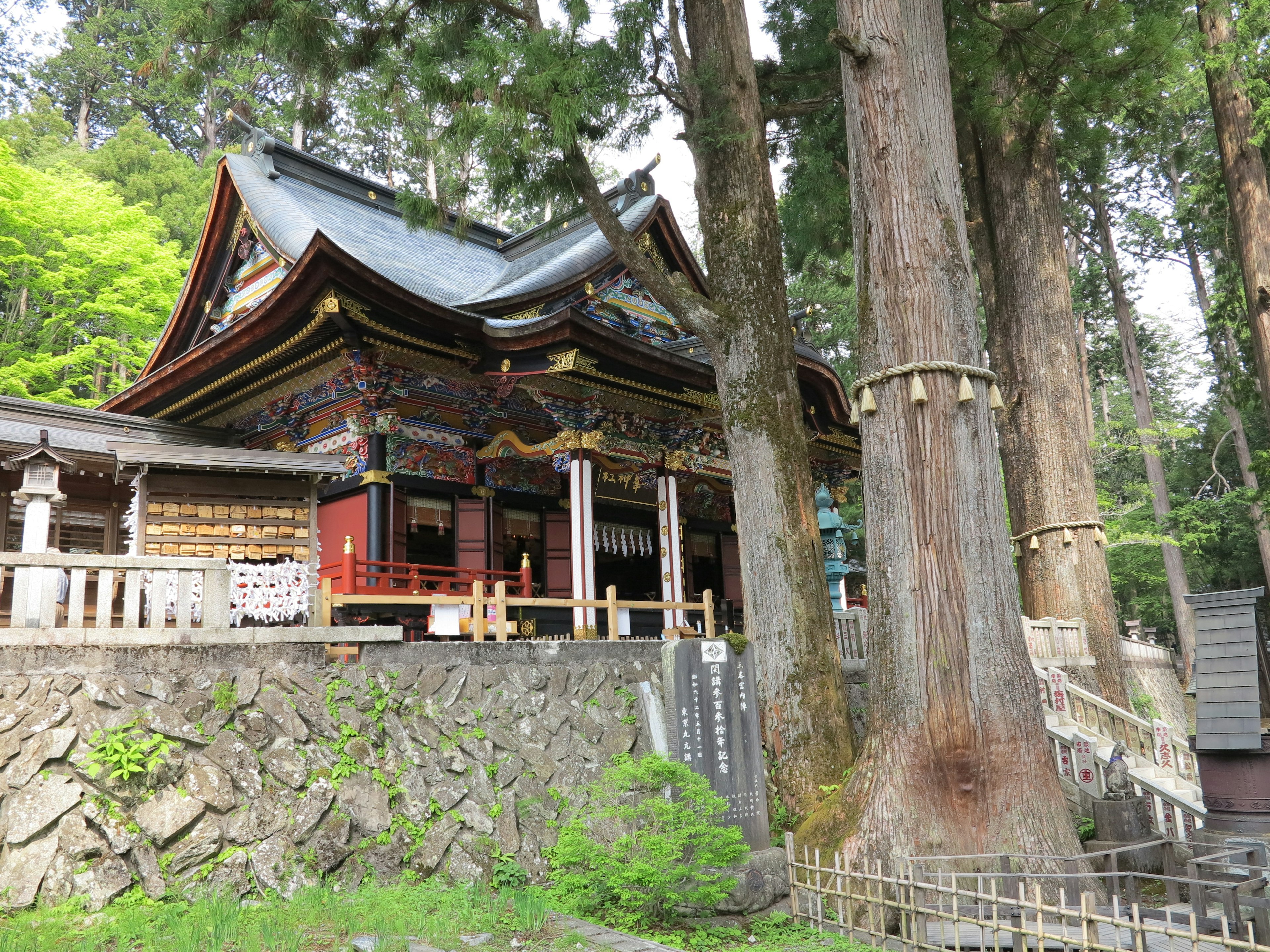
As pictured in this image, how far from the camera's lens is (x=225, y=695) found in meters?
6.12

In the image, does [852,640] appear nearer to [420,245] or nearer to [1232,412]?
[420,245]

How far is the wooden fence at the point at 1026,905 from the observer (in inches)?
164

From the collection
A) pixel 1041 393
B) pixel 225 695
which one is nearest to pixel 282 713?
pixel 225 695

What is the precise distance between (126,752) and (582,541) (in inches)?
236

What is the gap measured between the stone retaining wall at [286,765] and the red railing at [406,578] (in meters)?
1.29

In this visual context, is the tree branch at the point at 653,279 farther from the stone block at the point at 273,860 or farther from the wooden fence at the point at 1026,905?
the stone block at the point at 273,860

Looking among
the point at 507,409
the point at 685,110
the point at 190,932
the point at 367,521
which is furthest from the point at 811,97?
the point at 190,932

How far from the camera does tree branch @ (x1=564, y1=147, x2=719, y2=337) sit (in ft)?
26.3

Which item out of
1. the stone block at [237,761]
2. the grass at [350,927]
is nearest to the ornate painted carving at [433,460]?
the stone block at [237,761]

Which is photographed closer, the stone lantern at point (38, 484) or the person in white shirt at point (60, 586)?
the person in white shirt at point (60, 586)

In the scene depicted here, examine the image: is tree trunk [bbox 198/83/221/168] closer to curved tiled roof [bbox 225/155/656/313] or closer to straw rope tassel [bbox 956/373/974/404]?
curved tiled roof [bbox 225/155/656/313]

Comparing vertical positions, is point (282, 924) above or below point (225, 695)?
below

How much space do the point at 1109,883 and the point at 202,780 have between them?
6130mm

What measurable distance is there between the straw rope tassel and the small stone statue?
440 cm
